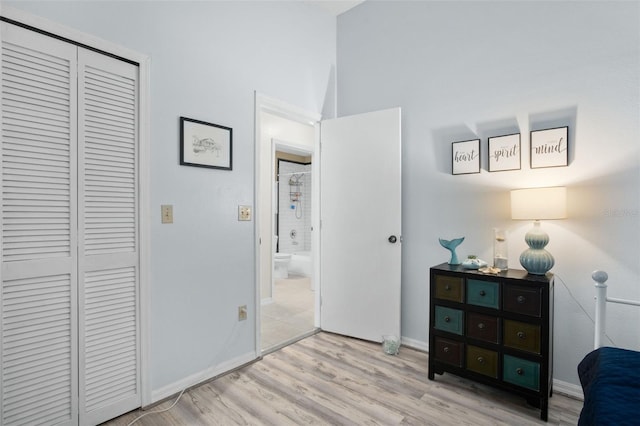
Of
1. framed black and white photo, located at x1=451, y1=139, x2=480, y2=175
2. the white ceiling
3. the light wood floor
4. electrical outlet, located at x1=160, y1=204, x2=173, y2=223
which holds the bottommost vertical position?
the light wood floor

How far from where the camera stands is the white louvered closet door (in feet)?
5.11

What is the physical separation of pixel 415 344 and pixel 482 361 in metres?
0.79

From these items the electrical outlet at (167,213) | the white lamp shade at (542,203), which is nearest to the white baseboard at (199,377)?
the electrical outlet at (167,213)

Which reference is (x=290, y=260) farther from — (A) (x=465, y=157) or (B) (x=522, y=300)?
(B) (x=522, y=300)

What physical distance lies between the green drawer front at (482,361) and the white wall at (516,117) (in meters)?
0.52

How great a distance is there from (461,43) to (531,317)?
82.6 inches

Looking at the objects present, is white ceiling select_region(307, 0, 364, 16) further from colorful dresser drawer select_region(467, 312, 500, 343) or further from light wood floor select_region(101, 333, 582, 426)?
light wood floor select_region(101, 333, 582, 426)

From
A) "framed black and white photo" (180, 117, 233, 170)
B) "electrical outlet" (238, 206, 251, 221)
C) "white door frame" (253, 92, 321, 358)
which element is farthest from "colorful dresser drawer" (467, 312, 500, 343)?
"framed black and white photo" (180, 117, 233, 170)

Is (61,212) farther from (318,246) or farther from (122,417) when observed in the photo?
(318,246)

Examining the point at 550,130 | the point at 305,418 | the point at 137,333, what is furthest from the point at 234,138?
the point at 550,130

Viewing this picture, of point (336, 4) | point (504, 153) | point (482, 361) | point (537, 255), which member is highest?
point (336, 4)

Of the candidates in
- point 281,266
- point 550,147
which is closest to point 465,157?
point 550,147

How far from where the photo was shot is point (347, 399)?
209 cm

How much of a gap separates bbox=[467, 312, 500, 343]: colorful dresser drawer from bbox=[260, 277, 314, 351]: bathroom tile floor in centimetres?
157
